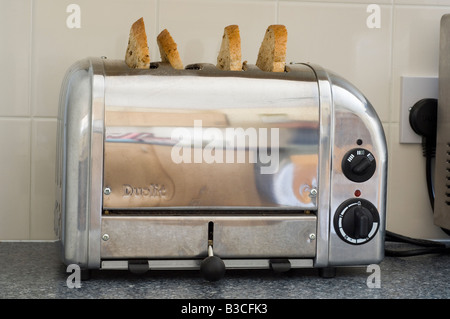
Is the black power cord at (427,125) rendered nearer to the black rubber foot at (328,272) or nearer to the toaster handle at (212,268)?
the black rubber foot at (328,272)

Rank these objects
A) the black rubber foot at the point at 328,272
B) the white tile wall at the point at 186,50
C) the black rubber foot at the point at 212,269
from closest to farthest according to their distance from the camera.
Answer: the black rubber foot at the point at 212,269, the black rubber foot at the point at 328,272, the white tile wall at the point at 186,50

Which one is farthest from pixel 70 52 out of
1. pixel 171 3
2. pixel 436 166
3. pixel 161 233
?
pixel 436 166

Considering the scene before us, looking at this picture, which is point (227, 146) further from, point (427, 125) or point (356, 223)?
point (427, 125)

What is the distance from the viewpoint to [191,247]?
81cm

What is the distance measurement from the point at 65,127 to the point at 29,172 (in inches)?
13.2

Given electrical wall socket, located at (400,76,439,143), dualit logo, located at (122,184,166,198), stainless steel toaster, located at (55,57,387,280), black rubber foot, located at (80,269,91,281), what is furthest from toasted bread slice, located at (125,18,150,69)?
electrical wall socket, located at (400,76,439,143)

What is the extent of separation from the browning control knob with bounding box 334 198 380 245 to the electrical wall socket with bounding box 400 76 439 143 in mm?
361

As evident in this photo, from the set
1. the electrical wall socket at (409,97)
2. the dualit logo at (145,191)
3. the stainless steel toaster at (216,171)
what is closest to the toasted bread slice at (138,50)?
the stainless steel toaster at (216,171)

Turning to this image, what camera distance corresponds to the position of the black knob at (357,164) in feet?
2.71

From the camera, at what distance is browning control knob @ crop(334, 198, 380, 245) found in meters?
0.83

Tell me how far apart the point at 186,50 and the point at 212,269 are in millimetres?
471

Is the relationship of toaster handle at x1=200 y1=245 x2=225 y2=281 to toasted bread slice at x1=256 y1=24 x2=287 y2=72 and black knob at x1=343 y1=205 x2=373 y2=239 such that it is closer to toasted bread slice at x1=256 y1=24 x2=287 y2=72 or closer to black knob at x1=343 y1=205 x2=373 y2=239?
black knob at x1=343 y1=205 x2=373 y2=239

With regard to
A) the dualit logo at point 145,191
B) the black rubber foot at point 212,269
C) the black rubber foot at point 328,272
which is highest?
the dualit logo at point 145,191

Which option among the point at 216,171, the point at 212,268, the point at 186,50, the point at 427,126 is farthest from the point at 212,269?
the point at 427,126
